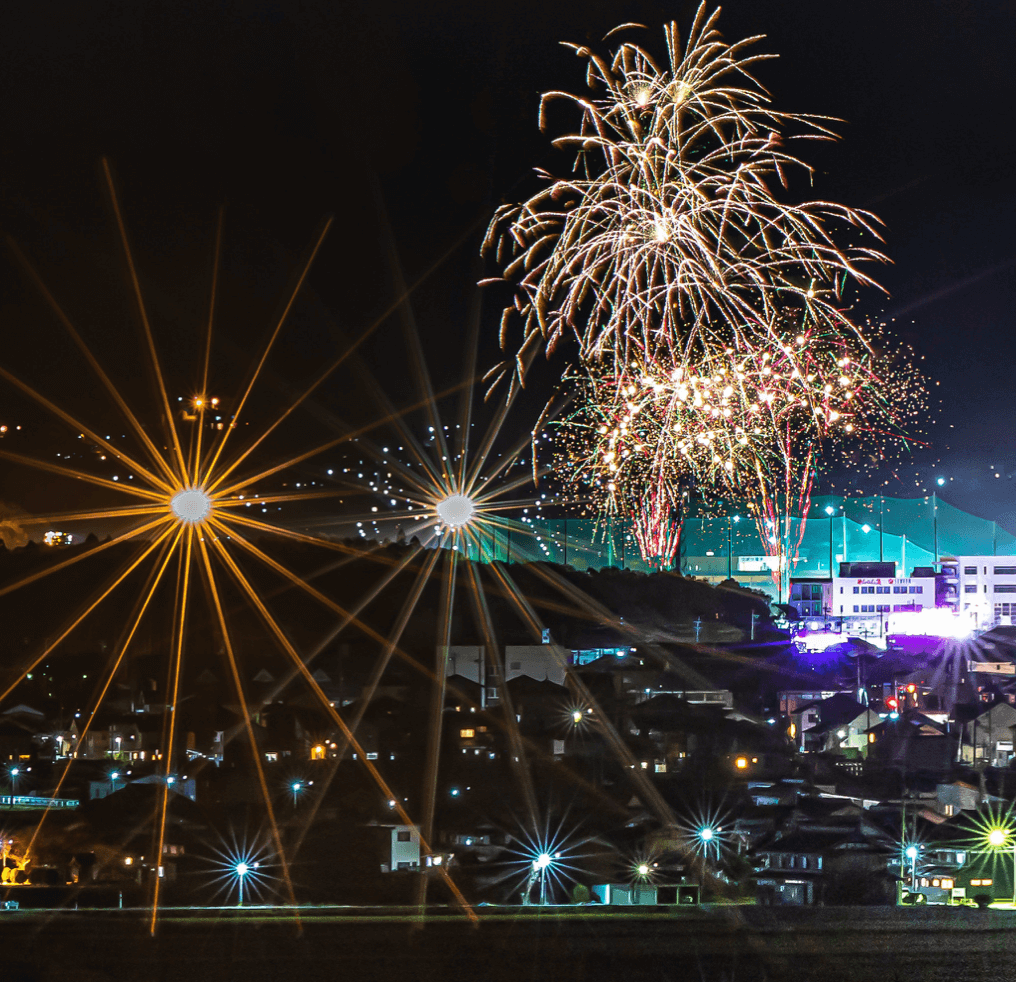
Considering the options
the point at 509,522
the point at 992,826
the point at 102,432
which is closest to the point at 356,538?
the point at 509,522

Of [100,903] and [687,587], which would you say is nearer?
[100,903]

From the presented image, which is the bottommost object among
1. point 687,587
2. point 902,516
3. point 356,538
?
point 687,587

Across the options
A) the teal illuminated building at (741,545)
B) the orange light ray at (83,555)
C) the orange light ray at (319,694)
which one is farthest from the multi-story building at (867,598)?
the orange light ray at (83,555)

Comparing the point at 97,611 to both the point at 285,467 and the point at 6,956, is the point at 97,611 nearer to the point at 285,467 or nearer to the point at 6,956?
the point at 285,467

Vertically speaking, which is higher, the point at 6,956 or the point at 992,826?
the point at 992,826

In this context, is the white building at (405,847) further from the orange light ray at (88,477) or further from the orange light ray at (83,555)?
the orange light ray at (88,477)

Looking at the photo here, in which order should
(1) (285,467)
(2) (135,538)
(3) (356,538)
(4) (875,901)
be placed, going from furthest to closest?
1. (1) (285,467)
2. (3) (356,538)
3. (2) (135,538)
4. (4) (875,901)

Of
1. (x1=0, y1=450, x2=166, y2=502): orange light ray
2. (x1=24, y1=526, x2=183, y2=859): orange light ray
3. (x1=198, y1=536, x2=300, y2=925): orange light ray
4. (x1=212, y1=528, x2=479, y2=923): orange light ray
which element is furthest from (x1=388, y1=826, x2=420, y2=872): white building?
(x1=0, y1=450, x2=166, y2=502): orange light ray

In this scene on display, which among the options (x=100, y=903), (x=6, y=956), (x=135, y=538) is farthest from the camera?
(x=135, y=538)
